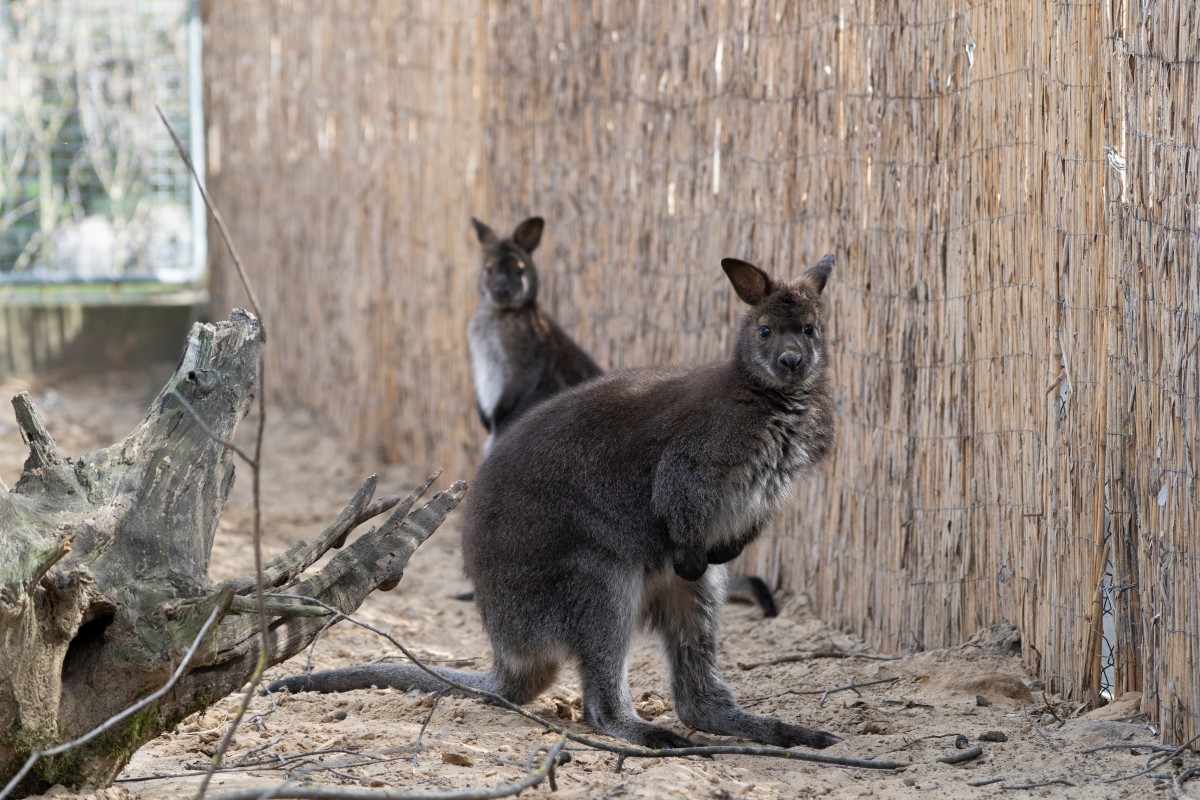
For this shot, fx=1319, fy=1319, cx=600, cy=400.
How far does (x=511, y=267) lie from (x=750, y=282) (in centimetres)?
274

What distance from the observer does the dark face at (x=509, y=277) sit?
22.1 ft

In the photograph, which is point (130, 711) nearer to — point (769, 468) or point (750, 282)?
point (769, 468)

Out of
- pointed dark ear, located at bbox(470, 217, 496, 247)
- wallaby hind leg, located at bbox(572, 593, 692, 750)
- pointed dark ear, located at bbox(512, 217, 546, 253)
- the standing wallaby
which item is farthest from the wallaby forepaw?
pointed dark ear, located at bbox(470, 217, 496, 247)

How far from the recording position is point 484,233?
684 centimetres

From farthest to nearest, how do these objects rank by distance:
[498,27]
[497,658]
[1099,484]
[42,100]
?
[42,100] < [498,27] < [497,658] < [1099,484]

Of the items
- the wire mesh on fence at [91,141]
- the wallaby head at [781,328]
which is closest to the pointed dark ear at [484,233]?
the wallaby head at [781,328]

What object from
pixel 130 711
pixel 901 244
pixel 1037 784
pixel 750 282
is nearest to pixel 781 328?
pixel 750 282

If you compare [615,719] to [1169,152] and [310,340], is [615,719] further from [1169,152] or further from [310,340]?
[310,340]

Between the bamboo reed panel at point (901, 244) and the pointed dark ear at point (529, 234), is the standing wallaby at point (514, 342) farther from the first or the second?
the bamboo reed panel at point (901, 244)

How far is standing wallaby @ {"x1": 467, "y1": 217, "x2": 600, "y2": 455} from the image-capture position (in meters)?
6.48

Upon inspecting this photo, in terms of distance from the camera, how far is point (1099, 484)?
3809 millimetres

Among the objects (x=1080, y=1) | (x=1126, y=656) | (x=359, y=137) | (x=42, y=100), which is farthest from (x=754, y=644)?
(x=42, y=100)

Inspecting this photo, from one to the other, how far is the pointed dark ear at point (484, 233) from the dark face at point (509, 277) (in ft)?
0.13

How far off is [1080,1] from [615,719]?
253 cm
